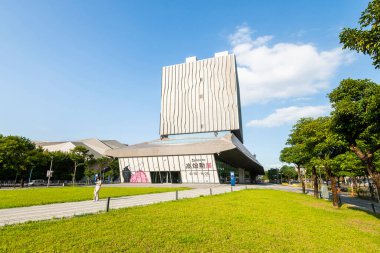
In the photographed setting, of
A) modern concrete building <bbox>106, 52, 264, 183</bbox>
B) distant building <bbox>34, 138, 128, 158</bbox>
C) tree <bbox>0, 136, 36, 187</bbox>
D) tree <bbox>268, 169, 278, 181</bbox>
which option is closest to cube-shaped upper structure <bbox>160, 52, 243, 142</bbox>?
modern concrete building <bbox>106, 52, 264, 183</bbox>

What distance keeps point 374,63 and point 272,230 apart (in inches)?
281

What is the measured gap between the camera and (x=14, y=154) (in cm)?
5016

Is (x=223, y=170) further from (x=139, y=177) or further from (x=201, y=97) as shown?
(x=201, y=97)

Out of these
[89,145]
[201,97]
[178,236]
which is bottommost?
[178,236]

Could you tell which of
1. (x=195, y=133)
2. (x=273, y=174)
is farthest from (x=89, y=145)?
(x=273, y=174)

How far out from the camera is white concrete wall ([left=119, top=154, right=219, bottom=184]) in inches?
2325

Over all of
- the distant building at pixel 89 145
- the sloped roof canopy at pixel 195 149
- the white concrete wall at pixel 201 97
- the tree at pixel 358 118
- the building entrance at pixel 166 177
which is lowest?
the building entrance at pixel 166 177

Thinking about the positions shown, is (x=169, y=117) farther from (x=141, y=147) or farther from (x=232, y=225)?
(x=232, y=225)

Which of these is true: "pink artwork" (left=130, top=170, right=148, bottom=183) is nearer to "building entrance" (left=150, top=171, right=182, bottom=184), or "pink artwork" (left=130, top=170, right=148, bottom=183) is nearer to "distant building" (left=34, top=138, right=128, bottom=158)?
"building entrance" (left=150, top=171, right=182, bottom=184)

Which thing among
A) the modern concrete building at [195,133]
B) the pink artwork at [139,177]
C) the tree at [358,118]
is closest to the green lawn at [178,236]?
the tree at [358,118]

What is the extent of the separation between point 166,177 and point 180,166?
6.49m

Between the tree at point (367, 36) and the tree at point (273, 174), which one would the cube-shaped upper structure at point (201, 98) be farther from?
the tree at point (367, 36)

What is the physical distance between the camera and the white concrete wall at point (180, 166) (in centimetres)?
5906

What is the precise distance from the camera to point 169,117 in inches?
3684
